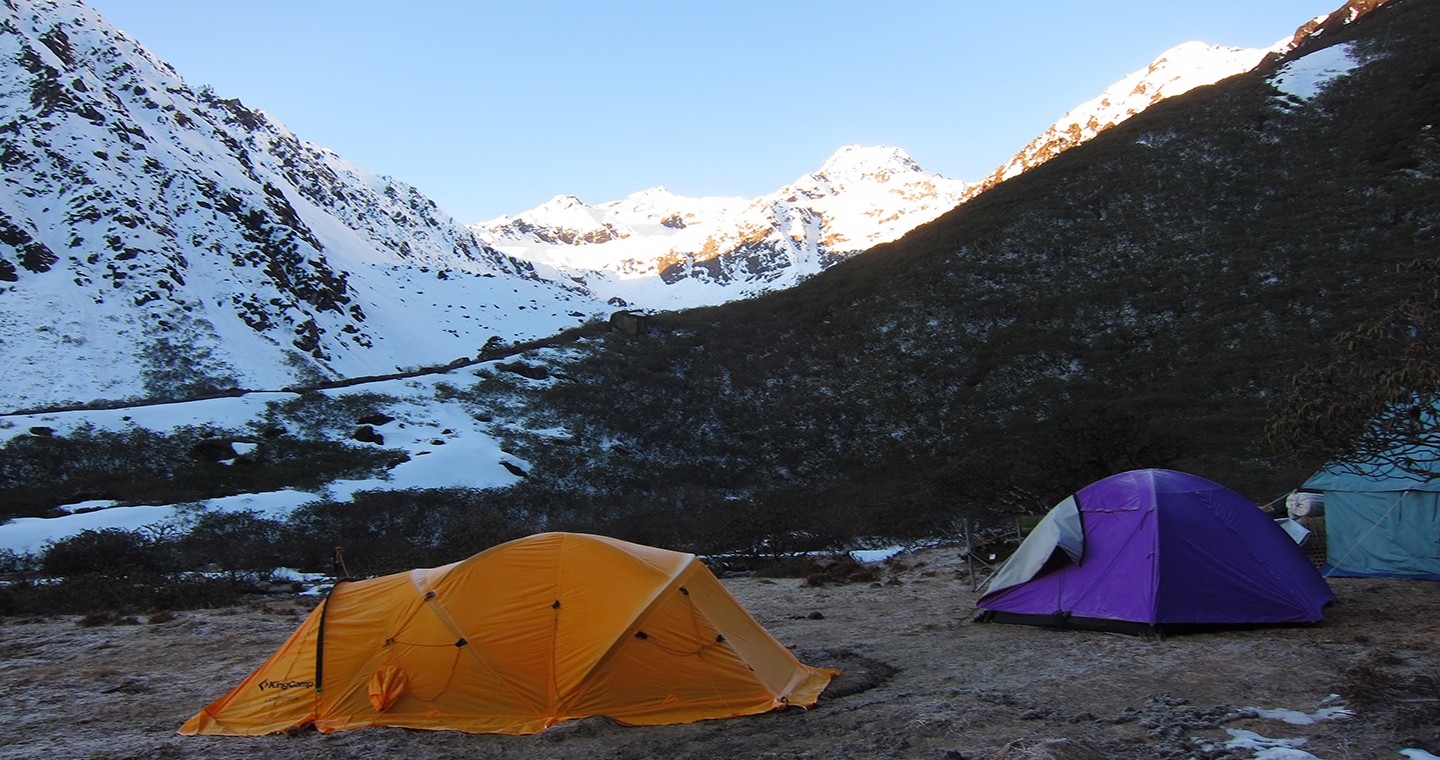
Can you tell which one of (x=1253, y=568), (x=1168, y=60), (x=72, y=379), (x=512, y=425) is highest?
(x=1168, y=60)

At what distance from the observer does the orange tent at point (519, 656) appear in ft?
23.4

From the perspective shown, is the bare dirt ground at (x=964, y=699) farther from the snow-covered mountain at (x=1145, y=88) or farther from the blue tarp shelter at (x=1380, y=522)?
the snow-covered mountain at (x=1145, y=88)

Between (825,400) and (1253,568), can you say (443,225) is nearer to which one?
(825,400)

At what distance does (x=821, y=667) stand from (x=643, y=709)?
262cm

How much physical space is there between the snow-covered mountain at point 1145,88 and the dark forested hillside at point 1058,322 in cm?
7249

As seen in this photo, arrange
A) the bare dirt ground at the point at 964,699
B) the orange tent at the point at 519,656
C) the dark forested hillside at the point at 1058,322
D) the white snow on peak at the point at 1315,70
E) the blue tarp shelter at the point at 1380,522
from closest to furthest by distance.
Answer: the bare dirt ground at the point at 964,699 → the orange tent at the point at 519,656 → the blue tarp shelter at the point at 1380,522 → the dark forested hillside at the point at 1058,322 → the white snow on peak at the point at 1315,70

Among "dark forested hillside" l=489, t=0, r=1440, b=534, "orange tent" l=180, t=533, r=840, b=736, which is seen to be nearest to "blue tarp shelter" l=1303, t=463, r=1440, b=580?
"orange tent" l=180, t=533, r=840, b=736

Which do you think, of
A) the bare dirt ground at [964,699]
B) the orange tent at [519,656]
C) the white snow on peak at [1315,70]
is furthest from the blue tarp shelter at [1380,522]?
the white snow on peak at [1315,70]

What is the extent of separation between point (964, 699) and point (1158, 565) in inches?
154

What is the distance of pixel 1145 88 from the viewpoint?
512ft

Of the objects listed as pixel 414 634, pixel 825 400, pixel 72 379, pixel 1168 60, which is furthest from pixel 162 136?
pixel 1168 60

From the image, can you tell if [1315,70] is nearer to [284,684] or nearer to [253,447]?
[253,447]

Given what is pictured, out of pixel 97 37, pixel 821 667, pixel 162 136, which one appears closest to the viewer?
pixel 821 667

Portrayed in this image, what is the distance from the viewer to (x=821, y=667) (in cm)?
902
